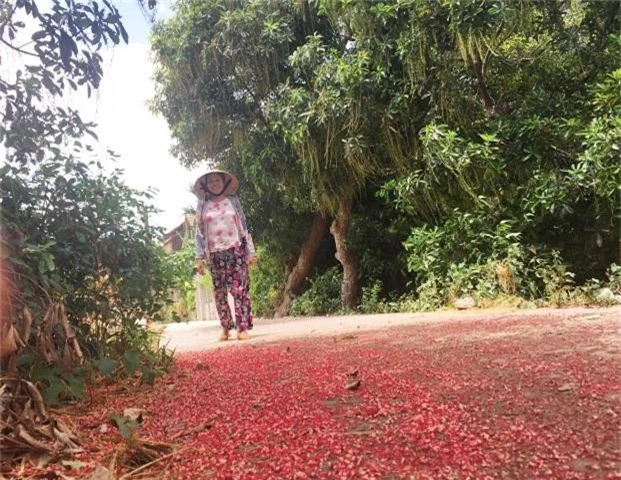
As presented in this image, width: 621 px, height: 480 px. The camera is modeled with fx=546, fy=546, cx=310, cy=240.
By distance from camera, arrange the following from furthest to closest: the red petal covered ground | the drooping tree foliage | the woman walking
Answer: the drooping tree foliage → the woman walking → the red petal covered ground

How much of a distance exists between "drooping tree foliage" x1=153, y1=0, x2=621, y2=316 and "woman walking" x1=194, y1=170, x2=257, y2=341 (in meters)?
2.98

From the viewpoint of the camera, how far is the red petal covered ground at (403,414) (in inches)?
48.8

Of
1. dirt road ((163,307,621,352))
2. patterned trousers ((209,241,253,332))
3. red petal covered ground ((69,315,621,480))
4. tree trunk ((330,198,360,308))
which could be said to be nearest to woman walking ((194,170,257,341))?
patterned trousers ((209,241,253,332))

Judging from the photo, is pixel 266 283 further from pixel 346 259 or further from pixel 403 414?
pixel 403 414

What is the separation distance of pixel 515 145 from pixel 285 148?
11.6ft

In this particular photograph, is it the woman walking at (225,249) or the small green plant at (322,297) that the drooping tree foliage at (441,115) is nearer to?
the small green plant at (322,297)

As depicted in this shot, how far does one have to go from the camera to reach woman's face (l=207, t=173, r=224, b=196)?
4.86 meters

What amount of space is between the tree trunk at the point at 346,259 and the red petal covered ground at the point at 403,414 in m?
6.56

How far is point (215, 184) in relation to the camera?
488 centimetres

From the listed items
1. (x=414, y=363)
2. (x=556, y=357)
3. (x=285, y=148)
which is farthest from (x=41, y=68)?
(x=285, y=148)

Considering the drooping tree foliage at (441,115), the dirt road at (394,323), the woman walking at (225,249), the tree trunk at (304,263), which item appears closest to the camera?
the dirt road at (394,323)

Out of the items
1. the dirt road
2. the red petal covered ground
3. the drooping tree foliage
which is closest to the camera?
the red petal covered ground

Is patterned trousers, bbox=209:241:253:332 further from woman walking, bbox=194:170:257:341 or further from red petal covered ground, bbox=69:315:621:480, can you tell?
red petal covered ground, bbox=69:315:621:480

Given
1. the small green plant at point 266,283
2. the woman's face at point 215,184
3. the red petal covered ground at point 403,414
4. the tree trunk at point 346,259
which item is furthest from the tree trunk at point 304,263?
the red petal covered ground at point 403,414
